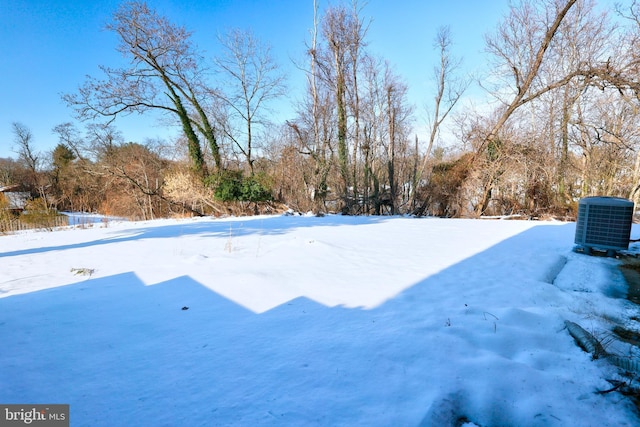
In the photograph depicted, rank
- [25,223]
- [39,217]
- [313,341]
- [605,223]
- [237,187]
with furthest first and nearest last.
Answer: [237,187], [39,217], [25,223], [605,223], [313,341]

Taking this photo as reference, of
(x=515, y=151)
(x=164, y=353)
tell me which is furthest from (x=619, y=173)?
(x=164, y=353)

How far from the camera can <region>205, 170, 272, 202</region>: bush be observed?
12602mm

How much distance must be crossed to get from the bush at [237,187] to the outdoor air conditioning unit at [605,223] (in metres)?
11.1

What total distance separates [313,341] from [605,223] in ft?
15.3

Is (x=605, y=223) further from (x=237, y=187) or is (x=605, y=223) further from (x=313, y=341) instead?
(x=237, y=187)

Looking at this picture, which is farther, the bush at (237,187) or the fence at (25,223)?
the bush at (237,187)

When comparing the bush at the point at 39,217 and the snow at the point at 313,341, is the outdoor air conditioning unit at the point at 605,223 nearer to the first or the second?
the snow at the point at 313,341

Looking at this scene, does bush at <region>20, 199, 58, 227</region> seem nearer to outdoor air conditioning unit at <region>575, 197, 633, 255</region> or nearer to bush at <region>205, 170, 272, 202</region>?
bush at <region>205, 170, 272, 202</region>

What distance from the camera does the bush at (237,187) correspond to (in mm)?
12602

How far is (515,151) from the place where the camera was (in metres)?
9.68

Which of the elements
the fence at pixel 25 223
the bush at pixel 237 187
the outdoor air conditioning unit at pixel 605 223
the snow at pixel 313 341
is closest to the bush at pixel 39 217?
the fence at pixel 25 223

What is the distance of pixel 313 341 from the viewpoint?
1.87m

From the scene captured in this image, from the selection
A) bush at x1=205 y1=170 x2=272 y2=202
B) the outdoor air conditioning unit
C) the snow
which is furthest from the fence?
the outdoor air conditioning unit

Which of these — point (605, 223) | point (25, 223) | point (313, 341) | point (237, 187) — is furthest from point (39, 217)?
point (605, 223)
